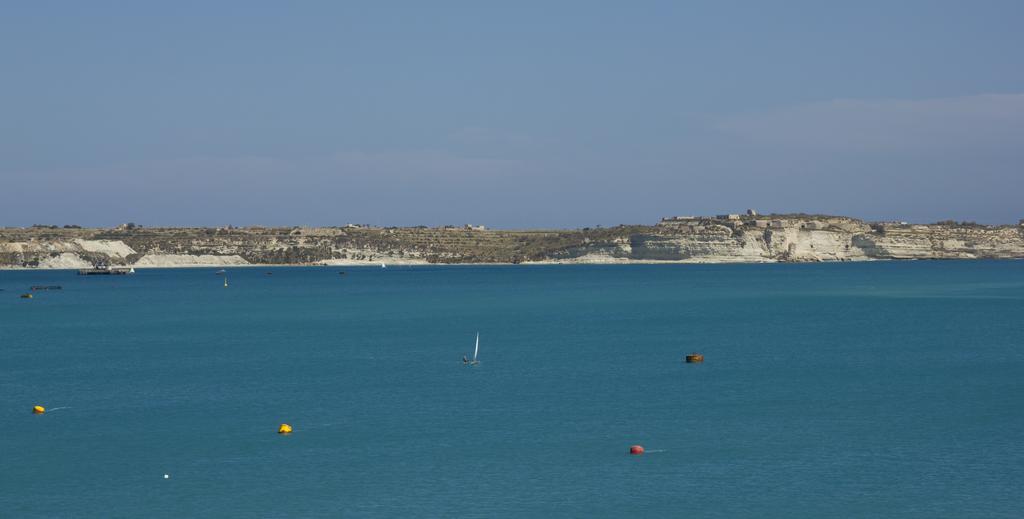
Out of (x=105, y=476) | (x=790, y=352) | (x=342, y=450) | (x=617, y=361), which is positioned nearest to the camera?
(x=105, y=476)

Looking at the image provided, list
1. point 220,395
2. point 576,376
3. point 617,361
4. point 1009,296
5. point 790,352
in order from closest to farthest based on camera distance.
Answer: point 220,395
point 576,376
point 617,361
point 790,352
point 1009,296

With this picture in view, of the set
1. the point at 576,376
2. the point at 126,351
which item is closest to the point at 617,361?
the point at 576,376

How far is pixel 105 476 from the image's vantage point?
2972 centimetres

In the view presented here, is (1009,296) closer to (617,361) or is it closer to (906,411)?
(617,361)

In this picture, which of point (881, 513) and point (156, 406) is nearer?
point (881, 513)

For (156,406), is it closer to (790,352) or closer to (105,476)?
(105,476)

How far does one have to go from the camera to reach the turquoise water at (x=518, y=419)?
27219 mm

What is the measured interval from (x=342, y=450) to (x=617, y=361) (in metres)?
24.6

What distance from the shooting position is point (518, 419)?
37625 millimetres

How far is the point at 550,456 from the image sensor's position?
3147cm

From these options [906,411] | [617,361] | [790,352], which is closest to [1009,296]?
[790,352]

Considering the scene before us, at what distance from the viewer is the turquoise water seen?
89.3 ft

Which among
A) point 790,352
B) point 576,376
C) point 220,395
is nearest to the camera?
point 220,395

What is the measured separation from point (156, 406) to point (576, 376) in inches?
687
